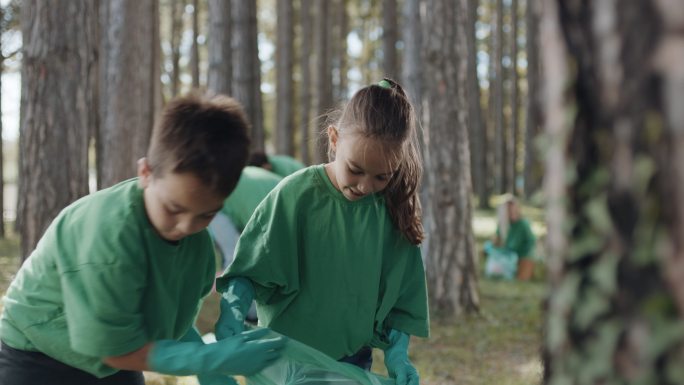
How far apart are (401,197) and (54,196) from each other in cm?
341

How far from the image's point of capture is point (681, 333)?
1.39 m

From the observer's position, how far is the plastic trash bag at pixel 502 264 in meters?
11.2

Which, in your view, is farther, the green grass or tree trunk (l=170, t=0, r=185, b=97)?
tree trunk (l=170, t=0, r=185, b=97)

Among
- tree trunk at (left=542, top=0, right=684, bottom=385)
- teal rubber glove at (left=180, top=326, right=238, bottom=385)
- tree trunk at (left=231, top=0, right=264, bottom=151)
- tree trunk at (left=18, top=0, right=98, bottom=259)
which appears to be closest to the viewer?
tree trunk at (left=542, top=0, right=684, bottom=385)

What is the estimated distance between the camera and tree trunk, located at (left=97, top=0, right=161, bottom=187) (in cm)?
893

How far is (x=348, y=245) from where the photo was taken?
3.16m

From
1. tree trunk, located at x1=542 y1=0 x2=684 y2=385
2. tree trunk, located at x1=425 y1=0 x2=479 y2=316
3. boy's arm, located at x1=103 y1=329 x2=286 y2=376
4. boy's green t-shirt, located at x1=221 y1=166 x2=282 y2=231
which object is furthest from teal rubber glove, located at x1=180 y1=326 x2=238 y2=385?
tree trunk, located at x1=425 y1=0 x2=479 y2=316

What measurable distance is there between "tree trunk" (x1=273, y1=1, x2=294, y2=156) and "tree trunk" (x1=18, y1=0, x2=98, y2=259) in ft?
32.0

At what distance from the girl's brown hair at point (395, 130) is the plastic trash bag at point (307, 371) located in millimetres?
611

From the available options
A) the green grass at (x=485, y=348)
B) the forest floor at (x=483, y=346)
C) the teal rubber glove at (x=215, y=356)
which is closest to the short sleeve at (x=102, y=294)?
the teal rubber glove at (x=215, y=356)

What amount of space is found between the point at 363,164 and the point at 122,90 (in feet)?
21.6

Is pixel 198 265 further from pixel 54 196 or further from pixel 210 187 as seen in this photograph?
pixel 54 196

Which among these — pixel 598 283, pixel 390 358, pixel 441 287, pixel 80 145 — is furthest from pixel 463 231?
pixel 598 283

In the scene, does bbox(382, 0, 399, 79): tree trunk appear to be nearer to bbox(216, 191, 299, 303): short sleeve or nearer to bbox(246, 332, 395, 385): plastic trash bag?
bbox(216, 191, 299, 303): short sleeve
